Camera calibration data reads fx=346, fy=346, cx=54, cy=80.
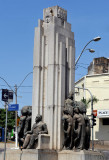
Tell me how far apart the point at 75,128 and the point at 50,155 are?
60.6 inches

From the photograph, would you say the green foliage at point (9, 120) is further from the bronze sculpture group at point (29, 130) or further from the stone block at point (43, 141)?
the stone block at point (43, 141)

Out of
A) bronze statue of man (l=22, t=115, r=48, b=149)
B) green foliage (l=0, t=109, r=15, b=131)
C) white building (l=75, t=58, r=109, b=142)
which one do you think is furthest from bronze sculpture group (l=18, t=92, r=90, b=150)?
green foliage (l=0, t=109, r=15, b=131)

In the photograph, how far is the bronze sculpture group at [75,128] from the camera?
14.4 metres

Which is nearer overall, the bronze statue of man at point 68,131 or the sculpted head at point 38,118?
the bronze statue of man at point 68,131

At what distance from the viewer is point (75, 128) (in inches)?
571

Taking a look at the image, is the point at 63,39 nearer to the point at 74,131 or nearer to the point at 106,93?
the point at 74,131

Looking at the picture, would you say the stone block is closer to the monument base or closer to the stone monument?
the stone monument

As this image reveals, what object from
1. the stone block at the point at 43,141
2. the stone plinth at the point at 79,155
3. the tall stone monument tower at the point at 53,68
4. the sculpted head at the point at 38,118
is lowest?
the stone plinth at the point at 79,155

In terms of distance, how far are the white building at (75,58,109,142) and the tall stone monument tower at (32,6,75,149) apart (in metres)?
36.6

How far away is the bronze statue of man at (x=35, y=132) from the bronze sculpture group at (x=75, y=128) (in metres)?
0.92

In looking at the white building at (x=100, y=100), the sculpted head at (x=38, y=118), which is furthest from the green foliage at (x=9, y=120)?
the sculpted head at (x=38, y=118)

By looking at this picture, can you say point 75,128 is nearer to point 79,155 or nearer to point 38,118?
point 79,155

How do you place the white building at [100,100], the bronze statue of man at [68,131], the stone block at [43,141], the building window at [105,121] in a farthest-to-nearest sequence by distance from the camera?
1. the building window at [105,121]
2. the white building at [100,100]
3. the bronze statue of man at [68,131]
4. the stone block at [43,141]

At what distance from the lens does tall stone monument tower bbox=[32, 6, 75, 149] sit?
584 inches
